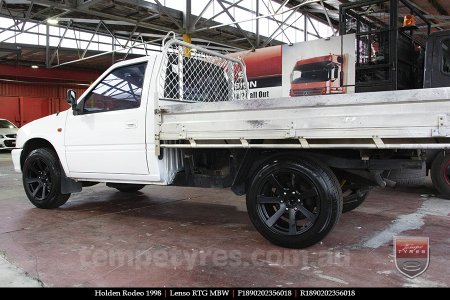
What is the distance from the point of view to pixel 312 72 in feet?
29.3

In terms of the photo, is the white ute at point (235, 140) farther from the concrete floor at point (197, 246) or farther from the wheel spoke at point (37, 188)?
the concrete floor at point (197, 246)

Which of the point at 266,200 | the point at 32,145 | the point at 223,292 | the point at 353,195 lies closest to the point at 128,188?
the point at 32,145

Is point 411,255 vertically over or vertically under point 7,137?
under

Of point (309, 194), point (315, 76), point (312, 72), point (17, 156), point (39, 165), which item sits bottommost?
point (309, 194)

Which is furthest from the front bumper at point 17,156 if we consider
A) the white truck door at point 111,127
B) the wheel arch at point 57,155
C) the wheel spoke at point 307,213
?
the wheel spoke at point 307,213

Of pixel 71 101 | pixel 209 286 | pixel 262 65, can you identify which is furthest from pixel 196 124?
pixel 262 65

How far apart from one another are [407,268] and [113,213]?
3.52 m

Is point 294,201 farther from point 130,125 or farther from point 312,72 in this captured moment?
point 312,72

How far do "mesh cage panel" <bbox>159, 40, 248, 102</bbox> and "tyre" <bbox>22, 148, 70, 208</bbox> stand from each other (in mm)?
1951

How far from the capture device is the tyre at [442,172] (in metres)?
5.88

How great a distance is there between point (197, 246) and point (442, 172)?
4304mm

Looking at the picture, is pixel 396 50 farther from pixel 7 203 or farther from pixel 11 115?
pixel 11 115

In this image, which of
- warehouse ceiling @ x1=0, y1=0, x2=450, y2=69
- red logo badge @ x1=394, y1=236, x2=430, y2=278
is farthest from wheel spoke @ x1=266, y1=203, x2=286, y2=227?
warehouse ceiling @ x1=0, y1=0, x2=450, y2=69

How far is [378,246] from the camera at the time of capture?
3580mm
